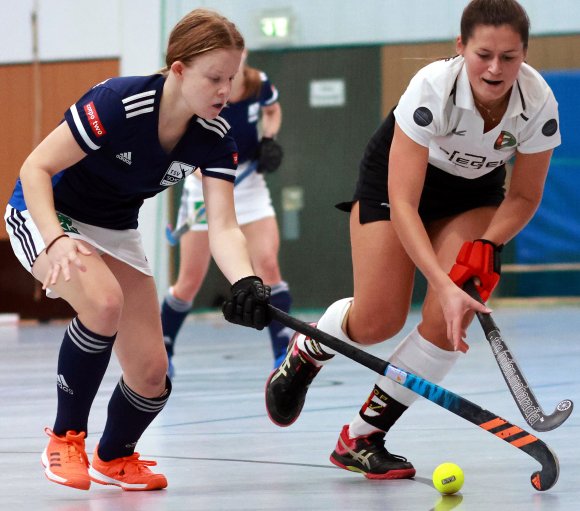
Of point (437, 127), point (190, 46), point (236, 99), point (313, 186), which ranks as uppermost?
point (190, 46)

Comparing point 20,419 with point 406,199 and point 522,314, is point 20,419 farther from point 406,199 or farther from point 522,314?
point 522,314

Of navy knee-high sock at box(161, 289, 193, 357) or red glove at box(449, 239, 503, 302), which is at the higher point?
red glove at box(449, 239, 503, 302)

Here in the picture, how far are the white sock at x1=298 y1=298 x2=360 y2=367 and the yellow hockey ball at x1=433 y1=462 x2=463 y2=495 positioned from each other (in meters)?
0.51

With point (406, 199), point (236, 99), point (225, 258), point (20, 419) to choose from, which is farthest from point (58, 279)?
point (236, 99)

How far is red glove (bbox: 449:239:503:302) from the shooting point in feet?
7.56

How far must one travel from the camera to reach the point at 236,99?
436 centimetres

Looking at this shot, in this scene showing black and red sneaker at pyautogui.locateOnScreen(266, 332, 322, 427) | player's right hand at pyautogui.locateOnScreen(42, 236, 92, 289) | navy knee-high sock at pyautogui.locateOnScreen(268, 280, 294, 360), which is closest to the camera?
player's right hand at pyautogui.locateOnScreen(42, 236, 92, 289)

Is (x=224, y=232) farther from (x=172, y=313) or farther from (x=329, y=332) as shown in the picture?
(x=172, y=313)

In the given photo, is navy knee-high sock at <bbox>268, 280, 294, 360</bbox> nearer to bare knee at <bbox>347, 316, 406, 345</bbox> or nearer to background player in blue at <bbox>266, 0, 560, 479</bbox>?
background player in blue at <bbox>266, 0, 560, 479</bbox>

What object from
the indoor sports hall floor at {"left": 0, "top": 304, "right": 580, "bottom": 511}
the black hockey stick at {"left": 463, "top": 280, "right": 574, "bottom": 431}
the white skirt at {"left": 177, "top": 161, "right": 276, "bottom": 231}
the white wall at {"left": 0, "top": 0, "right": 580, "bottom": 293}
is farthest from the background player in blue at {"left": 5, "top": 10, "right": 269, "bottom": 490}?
the white wall at {"left": 0, "top": 0, "right": 580, "bottom": 293}

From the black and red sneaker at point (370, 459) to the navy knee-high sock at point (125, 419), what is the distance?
16.3 inches

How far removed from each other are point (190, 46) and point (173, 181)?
0.32 m

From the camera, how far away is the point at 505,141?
7.61 ft

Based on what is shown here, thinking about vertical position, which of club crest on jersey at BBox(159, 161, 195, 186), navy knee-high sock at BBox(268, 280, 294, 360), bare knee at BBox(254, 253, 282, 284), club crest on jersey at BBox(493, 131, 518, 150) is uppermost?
club crest on jersey at BBox(493, 131, 518, 150)
